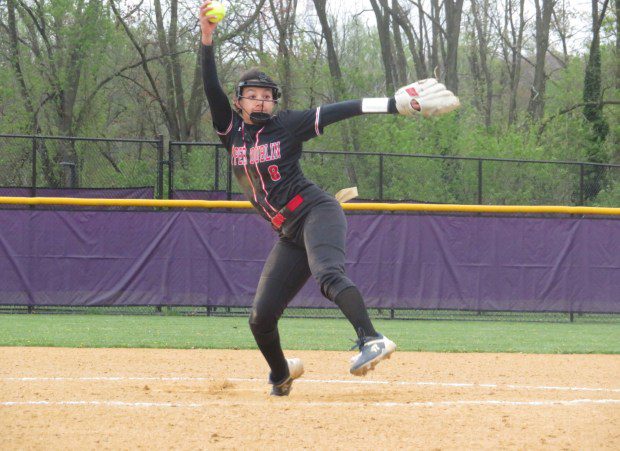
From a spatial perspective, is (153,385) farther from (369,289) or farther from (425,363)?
(369,289)

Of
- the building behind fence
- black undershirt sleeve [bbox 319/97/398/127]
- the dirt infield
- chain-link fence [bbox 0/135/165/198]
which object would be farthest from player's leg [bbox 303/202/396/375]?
chain-link fence [bbox 0/135/165/198]

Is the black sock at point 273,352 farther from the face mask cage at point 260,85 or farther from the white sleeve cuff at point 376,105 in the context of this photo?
the white sleeve cuff at point 376,105

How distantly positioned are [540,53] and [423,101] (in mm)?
29115

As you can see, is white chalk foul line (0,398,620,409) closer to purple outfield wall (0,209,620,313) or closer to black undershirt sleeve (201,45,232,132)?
black undershirt sleeve (201,45,232,132)

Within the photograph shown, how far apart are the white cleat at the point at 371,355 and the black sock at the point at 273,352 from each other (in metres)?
1.06

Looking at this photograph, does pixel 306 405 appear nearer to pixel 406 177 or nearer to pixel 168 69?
pixel 406 177

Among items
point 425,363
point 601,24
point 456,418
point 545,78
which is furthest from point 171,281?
point 545,78

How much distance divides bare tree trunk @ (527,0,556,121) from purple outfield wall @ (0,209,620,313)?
1808cm

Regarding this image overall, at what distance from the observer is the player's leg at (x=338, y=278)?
464 centimetres

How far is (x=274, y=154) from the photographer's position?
17.2ft

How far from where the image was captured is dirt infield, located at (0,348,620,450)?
4445 millimetres

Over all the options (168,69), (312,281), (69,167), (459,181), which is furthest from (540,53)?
(312,281)

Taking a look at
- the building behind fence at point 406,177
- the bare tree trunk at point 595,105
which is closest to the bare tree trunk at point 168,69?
the building behind fence at point 406,177

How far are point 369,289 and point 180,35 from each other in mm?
14103
